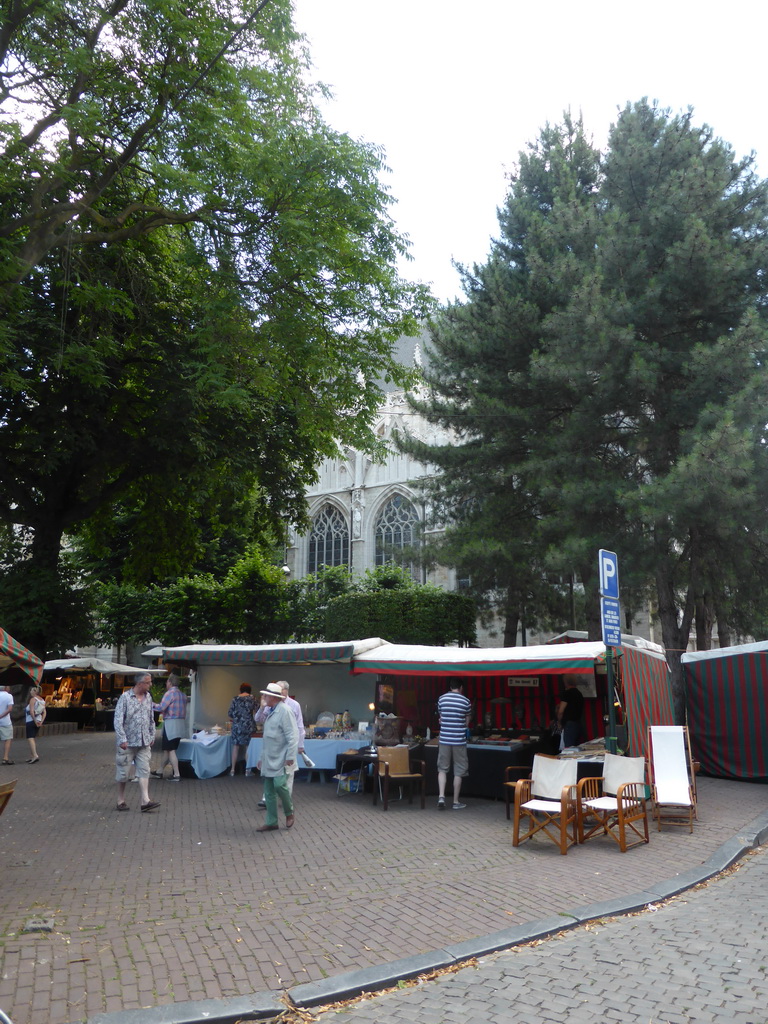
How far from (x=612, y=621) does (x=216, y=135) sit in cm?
889

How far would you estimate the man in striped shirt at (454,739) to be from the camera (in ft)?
33.7

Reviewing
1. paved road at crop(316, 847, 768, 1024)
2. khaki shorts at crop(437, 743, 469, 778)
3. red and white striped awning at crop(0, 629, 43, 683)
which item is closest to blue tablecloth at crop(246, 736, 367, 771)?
khaki shorts at crop(437, 743, 469, 778)

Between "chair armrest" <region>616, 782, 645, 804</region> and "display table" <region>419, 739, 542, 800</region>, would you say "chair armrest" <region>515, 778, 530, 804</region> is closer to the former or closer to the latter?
"chair armrest" <region>616, 782, 645, 804</region>

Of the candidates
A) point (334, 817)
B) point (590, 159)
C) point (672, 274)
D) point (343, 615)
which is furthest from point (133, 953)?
point (590, 159)

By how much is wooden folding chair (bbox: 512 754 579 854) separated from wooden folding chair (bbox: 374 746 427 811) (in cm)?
223

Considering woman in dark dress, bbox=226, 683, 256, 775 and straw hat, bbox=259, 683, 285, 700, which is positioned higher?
straw hat, bbox=259, 683, 285, 700

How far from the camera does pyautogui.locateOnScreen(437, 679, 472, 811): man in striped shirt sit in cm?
1026

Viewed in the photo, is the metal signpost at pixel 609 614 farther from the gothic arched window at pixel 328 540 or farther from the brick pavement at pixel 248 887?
the gothic arched window at pixel 328 540

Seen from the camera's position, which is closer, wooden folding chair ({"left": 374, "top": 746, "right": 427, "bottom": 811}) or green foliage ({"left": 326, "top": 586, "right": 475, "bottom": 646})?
wooden folding chair ({"left": 374, "top": 746, "right": 427, "bottom": 811})

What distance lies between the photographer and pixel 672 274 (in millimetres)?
14969

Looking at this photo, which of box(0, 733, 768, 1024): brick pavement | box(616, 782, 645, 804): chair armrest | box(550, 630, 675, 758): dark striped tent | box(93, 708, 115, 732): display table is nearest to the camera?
box(0, 733, 768, 1024): brick pavement

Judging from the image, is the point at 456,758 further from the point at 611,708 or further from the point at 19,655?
the point at 19,655

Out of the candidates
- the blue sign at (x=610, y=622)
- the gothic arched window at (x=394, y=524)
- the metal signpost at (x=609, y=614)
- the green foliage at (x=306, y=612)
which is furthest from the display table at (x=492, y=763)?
the gothic arched window at (x=394, y=524)

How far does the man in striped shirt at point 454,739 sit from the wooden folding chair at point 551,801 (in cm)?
167
